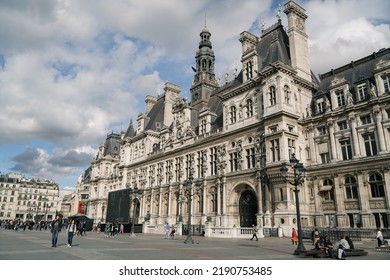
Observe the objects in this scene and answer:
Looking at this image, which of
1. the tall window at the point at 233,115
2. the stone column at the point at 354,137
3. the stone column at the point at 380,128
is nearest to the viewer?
the stone column at the point at 380,128

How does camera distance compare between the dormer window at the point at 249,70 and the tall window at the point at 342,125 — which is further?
the dormer window at the point at 249,70

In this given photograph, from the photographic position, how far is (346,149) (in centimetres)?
2992

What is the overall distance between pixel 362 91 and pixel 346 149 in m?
5.99

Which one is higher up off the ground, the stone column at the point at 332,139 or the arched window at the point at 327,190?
the stone column at the point at 332,139

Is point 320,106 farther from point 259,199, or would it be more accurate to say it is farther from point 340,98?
point 259,199

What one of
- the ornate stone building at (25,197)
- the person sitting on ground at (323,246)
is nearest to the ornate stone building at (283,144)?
the person sitting on ground at (323,246)

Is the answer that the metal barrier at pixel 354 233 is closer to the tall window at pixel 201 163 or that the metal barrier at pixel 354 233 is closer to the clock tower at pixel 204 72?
the tall window at pixel 201 163

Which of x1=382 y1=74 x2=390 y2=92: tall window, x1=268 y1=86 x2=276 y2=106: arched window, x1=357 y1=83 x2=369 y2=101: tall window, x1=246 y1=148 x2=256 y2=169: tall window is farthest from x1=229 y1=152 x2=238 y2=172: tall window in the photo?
x1=382 y1=74 x2=390 y2=92: tall window

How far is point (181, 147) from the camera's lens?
154 ft

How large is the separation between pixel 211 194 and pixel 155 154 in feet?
55.4

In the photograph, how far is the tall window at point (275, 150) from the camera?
31422 millimetres

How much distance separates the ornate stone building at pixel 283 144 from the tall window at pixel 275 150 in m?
0.11

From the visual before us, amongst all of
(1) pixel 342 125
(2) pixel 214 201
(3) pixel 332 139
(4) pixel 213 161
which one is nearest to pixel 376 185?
(3) pixel 332 139
